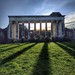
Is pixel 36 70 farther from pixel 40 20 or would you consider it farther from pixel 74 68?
pixel 40 20

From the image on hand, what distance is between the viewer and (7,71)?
8.33 m

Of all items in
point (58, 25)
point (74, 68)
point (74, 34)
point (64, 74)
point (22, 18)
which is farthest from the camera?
point (74, 34)

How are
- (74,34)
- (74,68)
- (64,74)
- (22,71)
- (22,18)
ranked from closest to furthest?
(64,74) → (22,71) → (74,68) → (22,18) → (74,34)

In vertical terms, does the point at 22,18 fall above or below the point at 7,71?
above

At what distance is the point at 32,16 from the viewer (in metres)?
69.1

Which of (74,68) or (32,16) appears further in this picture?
(32,16)

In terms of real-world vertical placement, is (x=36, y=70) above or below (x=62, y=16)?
below

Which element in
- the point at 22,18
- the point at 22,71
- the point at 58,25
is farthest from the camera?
the point at 58,25

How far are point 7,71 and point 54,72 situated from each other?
90.4 inches

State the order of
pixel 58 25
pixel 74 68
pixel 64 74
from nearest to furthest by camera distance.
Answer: pixel 64 74 → pixel 74 68 → pixel 58 25

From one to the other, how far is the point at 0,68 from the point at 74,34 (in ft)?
251

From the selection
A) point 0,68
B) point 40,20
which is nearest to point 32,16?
point 40,20

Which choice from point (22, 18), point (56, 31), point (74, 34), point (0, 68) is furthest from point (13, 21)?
point (0, 68)

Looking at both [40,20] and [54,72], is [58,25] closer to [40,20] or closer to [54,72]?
[40,20]
